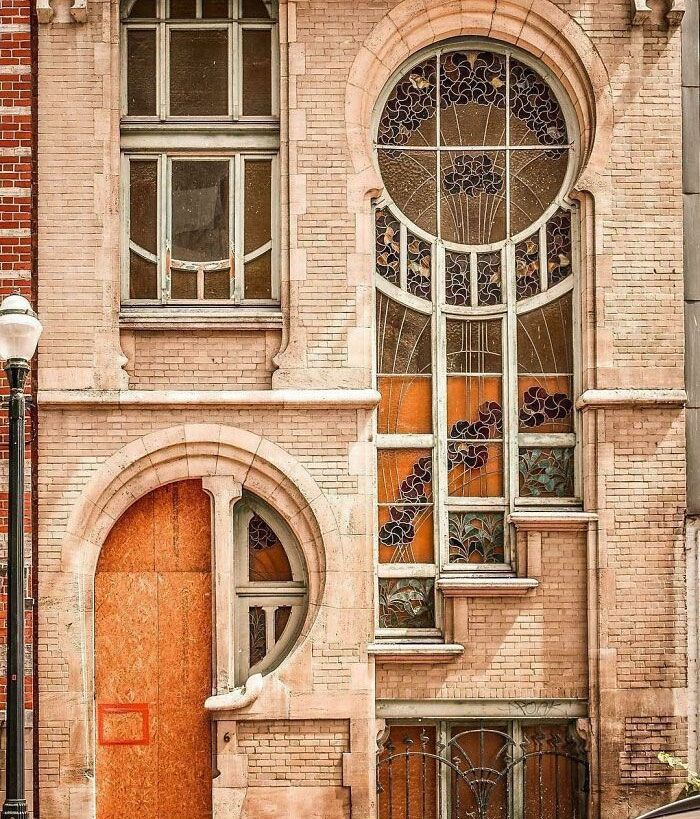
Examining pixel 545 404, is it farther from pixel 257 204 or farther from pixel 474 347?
pixel 257 204

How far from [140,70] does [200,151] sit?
94 cm

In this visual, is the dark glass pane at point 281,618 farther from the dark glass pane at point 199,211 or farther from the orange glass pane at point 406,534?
the dark glass pane at point 199,211

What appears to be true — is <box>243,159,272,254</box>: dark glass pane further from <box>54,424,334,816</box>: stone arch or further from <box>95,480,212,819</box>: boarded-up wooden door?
<box>95,480,212,819</box>: boarded-up wooden door

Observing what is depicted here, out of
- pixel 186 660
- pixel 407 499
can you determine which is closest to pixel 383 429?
pixel 407 499

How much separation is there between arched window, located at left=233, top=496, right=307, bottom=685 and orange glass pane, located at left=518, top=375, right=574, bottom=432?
2.41 m

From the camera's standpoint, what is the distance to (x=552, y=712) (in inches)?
370

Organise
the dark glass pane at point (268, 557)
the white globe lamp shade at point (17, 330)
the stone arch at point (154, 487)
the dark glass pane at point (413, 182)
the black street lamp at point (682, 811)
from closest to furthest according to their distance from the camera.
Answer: the black street lamp at point (682, 811), the white globe lamp shade at point (17, 330), the stone arch at point (154, 487), the dark glass pane at point (268, 557), the dark glass pane at point (413, 182)

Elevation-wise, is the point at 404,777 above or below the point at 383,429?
below

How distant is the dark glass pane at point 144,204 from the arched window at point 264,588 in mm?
2541

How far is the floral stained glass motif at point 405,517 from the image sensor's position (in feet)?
31.3

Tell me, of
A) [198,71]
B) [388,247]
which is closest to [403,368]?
[388,247]

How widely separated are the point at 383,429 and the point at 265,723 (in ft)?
9.14

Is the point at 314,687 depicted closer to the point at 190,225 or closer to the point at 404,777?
the point at 404,777

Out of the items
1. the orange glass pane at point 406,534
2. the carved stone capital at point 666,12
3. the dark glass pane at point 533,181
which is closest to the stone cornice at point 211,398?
the orange glass pane at point 406,534
